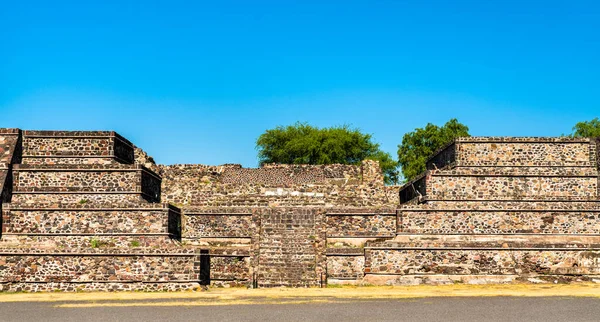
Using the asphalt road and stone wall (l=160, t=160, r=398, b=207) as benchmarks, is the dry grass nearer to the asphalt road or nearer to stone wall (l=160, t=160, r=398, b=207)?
the asphalt road

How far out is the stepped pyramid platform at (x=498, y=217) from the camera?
23.6 meters

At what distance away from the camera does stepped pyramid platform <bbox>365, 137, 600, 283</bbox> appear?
77.6ft

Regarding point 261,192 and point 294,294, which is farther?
point 261,192

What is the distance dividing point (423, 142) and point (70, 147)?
1114 inches

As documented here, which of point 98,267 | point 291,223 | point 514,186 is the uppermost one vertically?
point 514,186

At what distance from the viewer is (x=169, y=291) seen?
73.5 ft

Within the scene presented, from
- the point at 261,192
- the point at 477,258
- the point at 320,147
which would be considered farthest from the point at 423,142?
the point at 477,258

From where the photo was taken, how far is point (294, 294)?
2062cm

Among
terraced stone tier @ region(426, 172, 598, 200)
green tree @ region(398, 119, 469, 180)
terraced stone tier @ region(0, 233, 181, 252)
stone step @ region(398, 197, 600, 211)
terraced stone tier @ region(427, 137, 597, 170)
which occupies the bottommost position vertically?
terraced stone tier @ region(0, 233, 181, 252)

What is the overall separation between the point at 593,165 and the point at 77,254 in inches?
699

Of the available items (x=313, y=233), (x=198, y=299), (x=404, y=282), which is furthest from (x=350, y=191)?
(x=198, y=299)

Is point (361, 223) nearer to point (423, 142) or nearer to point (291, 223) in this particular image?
point (291, 223)

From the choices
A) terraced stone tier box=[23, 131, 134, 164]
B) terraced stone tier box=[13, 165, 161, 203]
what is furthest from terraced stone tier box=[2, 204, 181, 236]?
terraced stone tier box=[23, 131, 134, 164]

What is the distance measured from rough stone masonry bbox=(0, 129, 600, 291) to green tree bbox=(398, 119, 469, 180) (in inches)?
757
